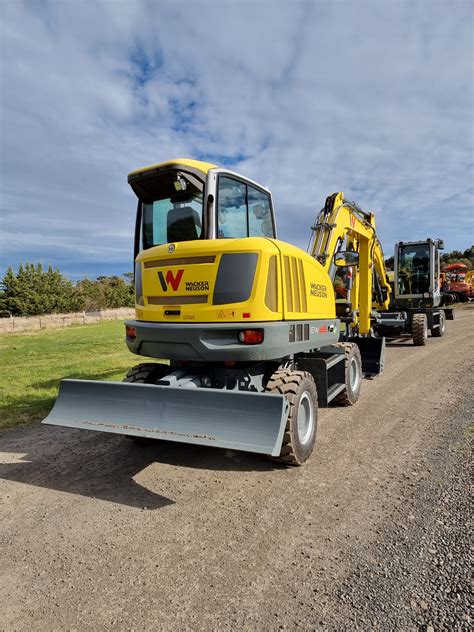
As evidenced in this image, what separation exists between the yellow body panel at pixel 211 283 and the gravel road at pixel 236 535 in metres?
1.56

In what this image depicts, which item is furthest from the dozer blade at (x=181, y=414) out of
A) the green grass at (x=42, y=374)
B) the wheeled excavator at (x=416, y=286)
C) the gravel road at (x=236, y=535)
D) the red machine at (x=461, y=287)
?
the red machine at (x=461, y=287)

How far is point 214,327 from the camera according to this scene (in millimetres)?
3770

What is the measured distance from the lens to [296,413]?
3.79 meters

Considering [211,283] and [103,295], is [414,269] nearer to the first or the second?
[211,283]

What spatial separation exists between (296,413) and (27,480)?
272 centimetres

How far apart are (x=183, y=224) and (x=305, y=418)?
2.53m

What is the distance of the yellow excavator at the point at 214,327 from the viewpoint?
3461 millimetres

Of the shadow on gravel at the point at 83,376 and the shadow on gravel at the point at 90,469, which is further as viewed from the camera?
the shadow on gravel at the point at 83,376

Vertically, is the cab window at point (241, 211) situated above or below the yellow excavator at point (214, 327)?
above

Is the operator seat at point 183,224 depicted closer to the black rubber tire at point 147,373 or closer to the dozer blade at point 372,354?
the black rubber tire at point 147,373

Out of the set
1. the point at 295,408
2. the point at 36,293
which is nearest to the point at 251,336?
the point at 295,408

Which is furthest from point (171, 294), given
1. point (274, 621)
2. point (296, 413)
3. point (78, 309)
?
point (78, 309)

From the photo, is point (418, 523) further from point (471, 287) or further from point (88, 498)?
point (471, 287)

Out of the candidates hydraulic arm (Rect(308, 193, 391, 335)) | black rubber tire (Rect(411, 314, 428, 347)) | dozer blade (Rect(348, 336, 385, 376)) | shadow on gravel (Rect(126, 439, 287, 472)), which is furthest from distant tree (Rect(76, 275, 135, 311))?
shadow on gravel (Rect(126, 439, 287, 472))
